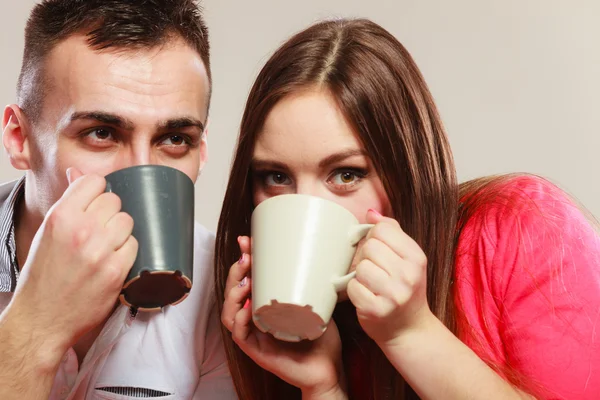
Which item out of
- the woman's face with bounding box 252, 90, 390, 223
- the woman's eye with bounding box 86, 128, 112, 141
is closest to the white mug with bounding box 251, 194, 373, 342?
the woman's face with bounding box 252, 90, 390, 223

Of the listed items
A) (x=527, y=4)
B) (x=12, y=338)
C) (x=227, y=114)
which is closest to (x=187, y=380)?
(x=12, y=338)

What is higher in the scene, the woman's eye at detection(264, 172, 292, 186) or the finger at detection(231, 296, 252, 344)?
the woman's eye at detection(264, 172, 292, 186)

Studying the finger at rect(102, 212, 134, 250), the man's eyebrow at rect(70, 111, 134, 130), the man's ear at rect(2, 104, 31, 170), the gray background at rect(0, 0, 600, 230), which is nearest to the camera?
the finger at rect(102, 212, 134, 250)

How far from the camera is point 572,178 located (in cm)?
177

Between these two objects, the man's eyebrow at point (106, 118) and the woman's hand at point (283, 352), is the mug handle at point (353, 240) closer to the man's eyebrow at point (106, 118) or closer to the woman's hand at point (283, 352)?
the woman's hand at point (283, 352)

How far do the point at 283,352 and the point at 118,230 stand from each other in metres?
0.31

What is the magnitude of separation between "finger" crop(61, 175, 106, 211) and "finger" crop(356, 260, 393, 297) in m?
0.31

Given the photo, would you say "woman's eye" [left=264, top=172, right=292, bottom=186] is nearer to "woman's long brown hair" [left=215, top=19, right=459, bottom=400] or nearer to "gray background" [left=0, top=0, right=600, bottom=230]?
"woman's long brown hair" [left=215, top=19, right=459, bottom=400]

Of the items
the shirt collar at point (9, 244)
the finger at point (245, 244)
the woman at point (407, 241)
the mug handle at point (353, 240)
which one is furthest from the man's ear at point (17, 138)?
the mug handle at point (353, 240)

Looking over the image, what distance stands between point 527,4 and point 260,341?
103 cm

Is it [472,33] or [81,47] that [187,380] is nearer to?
[81,47]

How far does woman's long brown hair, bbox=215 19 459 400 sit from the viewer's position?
1.10 m

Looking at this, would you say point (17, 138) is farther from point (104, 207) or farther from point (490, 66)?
point (490, 66)

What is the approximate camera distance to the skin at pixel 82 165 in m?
0.94
